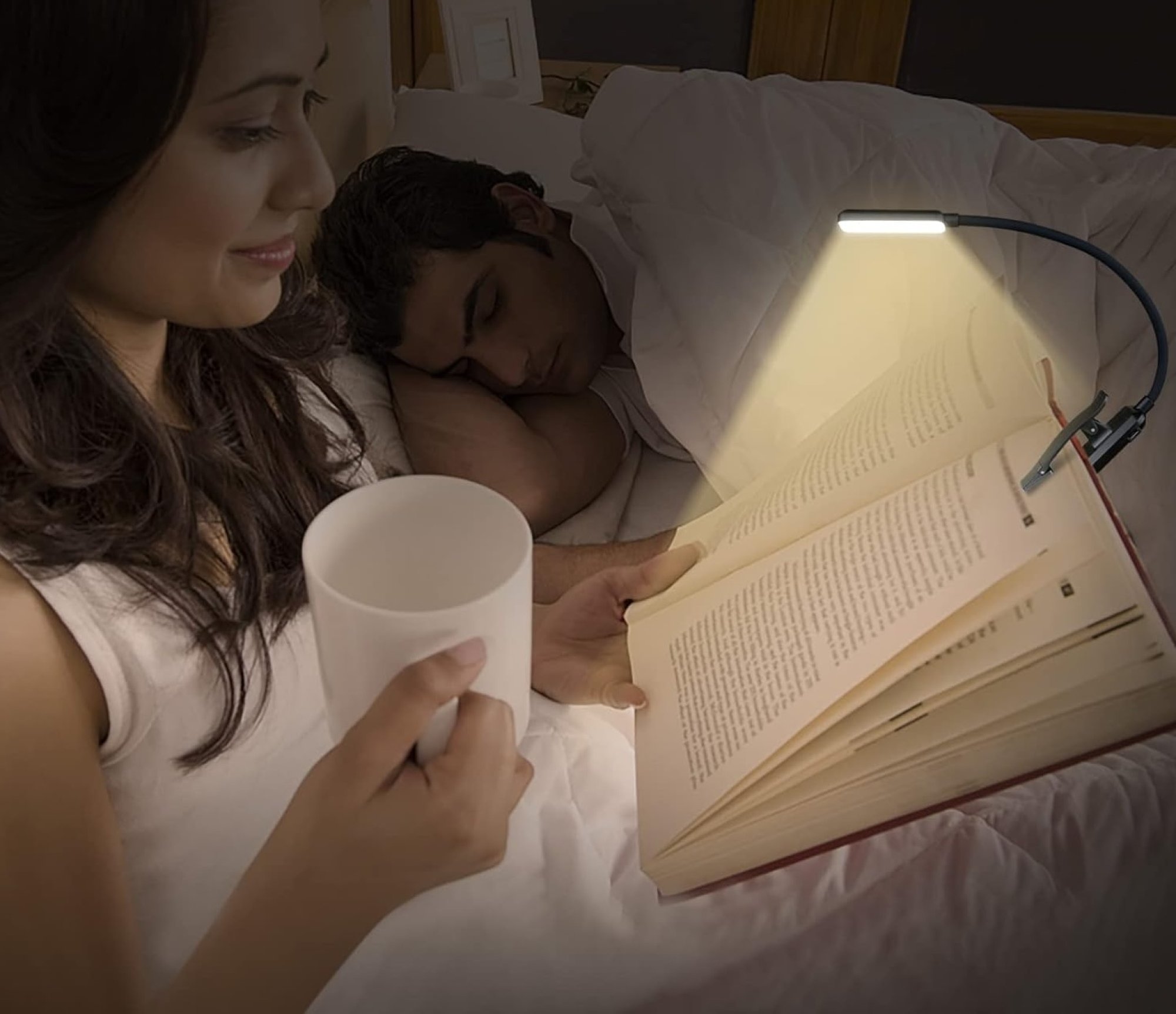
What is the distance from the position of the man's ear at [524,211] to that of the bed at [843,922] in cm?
81

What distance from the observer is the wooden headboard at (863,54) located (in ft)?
6.41

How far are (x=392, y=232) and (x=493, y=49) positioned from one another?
686 mm

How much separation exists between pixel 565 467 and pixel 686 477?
0.15 m

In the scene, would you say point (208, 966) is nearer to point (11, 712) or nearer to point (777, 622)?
point (11, 712)

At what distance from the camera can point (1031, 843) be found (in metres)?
0.71

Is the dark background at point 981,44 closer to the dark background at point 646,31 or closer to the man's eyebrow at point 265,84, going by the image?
the dark background at point 646,31

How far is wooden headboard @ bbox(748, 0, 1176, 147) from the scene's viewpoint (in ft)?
6.41

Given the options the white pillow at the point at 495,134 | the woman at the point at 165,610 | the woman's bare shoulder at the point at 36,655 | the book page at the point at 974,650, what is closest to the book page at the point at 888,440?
the book page at the point at 974,650

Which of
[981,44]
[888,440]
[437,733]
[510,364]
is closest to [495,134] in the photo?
[510,364]

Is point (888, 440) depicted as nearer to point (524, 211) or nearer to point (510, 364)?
point (510, 364)

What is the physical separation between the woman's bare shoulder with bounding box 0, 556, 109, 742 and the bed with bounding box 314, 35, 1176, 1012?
0.24 meters

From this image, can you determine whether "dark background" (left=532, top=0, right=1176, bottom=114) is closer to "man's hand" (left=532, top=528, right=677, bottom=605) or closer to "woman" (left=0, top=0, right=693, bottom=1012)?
"man's hand" (left=532, top=528, right=677, bottom=605)

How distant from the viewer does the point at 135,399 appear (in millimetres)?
630

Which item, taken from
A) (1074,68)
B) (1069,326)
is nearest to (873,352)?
(1069,326)
